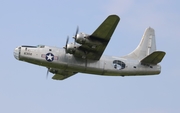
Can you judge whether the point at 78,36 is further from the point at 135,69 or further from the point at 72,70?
the point at 135,69

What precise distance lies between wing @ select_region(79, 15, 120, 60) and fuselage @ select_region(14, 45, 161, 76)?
0.63 metres

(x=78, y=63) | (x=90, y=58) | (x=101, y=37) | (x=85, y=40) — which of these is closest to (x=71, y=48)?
(x=78, y=63)

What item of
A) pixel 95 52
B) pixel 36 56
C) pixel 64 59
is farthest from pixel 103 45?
pixel 36 56

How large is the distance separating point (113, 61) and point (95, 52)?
1858 mm

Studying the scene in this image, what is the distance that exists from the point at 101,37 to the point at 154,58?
198 inches

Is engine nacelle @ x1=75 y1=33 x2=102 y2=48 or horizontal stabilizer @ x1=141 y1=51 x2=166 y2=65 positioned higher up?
engine nacelle @ x1=75 y1=33 x2=102 y2=48

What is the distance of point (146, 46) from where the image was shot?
1475 inches

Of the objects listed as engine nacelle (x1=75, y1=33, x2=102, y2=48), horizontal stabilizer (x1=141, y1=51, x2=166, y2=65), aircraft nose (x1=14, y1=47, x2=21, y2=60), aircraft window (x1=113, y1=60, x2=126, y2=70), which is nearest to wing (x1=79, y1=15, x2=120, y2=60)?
engine nacelle (x1=75, y1=33, x2=102, y2=48)

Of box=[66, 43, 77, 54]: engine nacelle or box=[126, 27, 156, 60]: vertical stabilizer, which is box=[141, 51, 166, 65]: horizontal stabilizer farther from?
box=[66, 43, 77, 54]: engine nacelle

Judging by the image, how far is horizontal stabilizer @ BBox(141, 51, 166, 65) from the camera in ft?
107

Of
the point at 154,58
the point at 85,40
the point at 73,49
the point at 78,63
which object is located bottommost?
the point at 78,63

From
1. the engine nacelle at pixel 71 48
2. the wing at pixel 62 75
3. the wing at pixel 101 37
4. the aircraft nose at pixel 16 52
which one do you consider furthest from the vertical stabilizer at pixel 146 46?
the aircraft nose at pixel 16 52

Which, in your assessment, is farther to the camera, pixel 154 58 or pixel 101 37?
pixel 154 58

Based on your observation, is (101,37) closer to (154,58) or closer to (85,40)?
(85,40)
